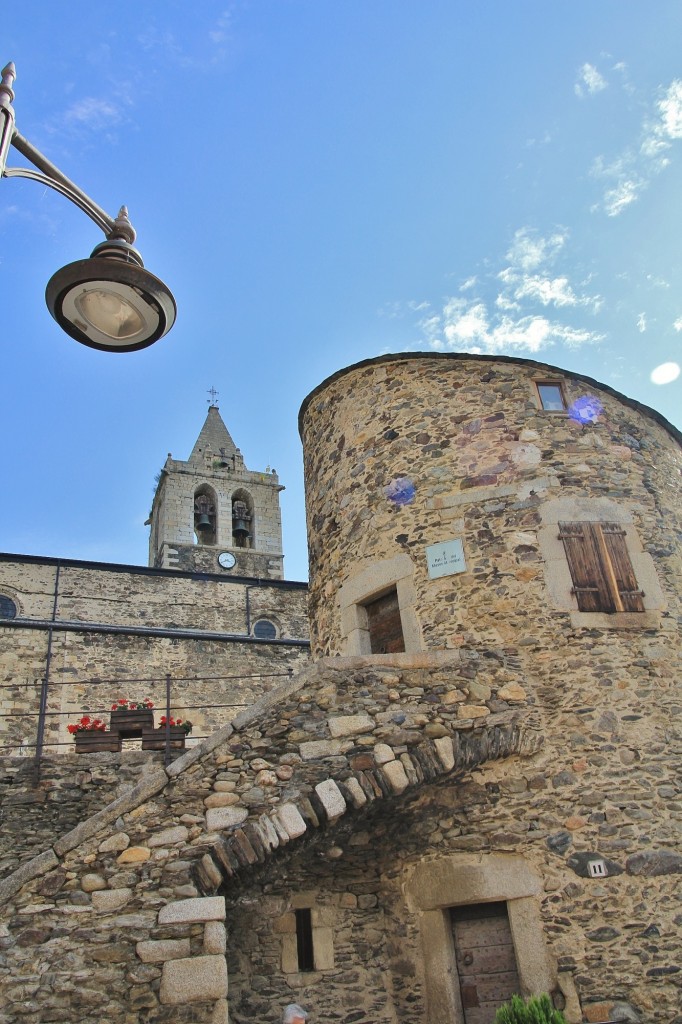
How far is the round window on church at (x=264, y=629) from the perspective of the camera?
79.5ft

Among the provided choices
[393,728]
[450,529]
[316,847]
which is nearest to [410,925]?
[316,847]

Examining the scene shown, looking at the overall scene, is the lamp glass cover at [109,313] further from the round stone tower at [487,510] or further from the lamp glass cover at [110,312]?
the round stone tower at [487,510]

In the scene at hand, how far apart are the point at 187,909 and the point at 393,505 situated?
4.71 metres

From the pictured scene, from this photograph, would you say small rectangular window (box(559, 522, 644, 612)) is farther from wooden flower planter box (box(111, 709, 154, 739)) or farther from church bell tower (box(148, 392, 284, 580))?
church bell tower (box(148, 392, 284, 580))

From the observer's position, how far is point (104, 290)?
428 cm

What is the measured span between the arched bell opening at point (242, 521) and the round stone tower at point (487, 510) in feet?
84.6

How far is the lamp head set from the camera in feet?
13.8

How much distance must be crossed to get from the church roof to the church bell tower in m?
0.08

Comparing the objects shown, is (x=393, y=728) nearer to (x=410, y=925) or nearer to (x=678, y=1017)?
(x=410, y=925)

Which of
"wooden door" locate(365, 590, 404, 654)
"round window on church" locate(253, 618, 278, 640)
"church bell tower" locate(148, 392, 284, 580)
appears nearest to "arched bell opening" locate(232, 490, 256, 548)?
"church bell tower" locate(148, 392, 284, 580)

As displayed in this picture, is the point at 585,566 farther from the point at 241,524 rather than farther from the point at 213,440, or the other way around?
the point at 213,440

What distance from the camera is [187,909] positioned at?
20.4ft

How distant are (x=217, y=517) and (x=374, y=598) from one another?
27285 mm

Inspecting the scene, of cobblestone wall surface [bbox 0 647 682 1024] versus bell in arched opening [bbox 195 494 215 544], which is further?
bell in arched opening [bbox 195 494 215 544]
